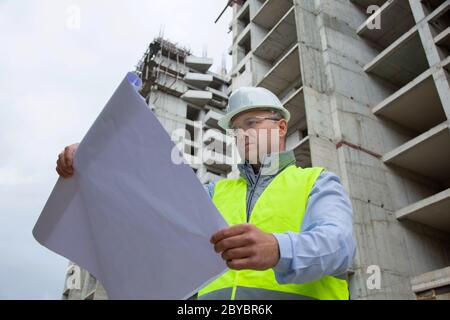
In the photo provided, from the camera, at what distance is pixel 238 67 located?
1933 cm

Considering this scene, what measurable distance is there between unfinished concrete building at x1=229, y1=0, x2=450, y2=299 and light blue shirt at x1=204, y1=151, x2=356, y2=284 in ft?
28.4

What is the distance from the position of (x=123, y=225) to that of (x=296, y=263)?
55 cm

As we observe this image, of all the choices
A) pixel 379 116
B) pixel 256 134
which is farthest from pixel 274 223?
pixel 379 116

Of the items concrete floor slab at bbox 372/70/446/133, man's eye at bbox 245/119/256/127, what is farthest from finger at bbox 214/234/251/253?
concrete floor slab at bbox 372/70/446/133

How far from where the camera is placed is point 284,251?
1049mm

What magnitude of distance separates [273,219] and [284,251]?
42 cm

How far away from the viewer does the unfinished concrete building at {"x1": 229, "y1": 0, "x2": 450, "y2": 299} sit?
9.84 m

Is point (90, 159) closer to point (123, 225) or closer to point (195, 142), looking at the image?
point (123, 225)

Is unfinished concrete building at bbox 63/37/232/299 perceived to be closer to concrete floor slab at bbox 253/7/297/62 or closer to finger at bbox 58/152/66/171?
concrete floor slab at bbox 253/7/297/62

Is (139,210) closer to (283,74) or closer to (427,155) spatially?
(427,155)

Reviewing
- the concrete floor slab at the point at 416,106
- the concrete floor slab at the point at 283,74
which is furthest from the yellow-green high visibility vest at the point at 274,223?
the concrete floor slab at the point at 283,74

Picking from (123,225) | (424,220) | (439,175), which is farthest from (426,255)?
(123,225)

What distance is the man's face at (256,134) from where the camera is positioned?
177cm

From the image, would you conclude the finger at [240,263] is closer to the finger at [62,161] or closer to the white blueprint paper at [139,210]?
the white blueprint paper at [139,210]
